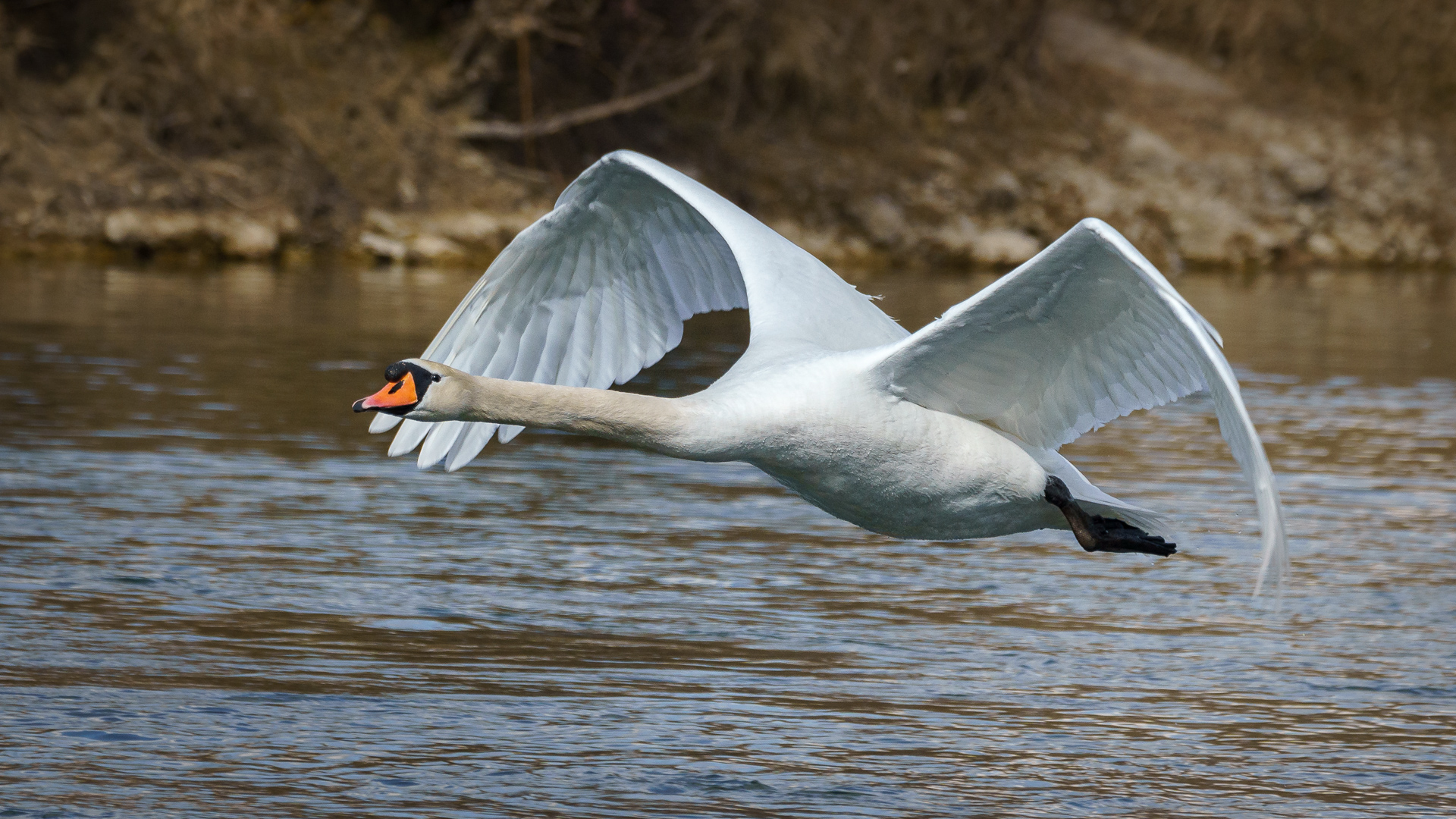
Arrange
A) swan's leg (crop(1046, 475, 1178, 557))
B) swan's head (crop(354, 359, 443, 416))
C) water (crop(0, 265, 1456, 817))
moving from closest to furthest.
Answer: swan's head (crop(354, 359, 443, 416))
water (crop(0, 265, 1456, 817))
swan's leg (crop(1046, 475, 1178, 557))

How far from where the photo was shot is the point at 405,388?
5809 mm

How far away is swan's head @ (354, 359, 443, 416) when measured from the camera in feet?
18.9

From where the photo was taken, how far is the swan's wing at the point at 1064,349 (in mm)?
5645

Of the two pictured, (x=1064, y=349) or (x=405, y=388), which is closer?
(x=405, y=388)

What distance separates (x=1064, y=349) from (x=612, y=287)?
6.60 feet

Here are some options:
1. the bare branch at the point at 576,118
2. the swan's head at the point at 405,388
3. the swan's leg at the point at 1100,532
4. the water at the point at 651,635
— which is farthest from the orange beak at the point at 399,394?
the bare branch at the point at 576,118

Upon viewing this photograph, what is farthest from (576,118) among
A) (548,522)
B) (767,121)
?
(548,522)

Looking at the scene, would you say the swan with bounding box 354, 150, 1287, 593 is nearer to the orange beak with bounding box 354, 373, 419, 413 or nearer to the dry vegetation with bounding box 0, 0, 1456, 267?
the orange beak with bounding box 354, 373, 419, 413

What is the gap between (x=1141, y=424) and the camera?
14.2 m

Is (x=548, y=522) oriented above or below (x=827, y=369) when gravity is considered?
below

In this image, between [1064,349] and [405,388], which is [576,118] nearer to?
[1064,349]

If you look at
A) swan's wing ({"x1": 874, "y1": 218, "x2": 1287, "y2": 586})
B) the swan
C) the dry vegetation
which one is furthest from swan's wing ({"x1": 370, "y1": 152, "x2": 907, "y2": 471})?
the dry vegetation

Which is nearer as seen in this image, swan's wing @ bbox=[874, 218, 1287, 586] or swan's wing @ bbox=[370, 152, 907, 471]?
swan's wing @ bbox=[874, 218, 1287, 586]

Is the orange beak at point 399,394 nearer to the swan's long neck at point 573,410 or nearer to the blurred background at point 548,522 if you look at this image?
the swan's long neck at point 573,410
